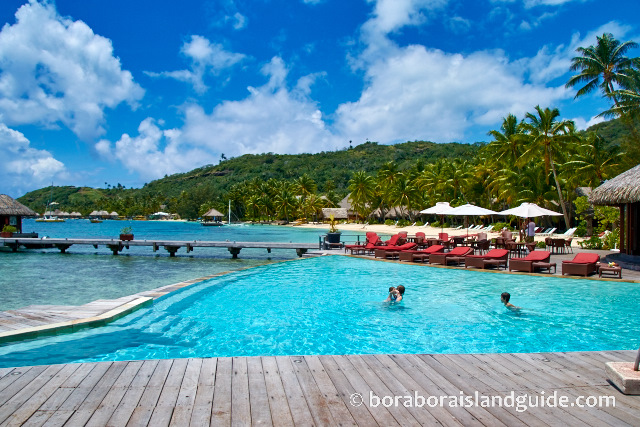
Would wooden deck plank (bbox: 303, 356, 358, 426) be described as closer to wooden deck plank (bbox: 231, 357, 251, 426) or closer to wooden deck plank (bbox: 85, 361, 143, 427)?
wooden deck plank (bbox: 231, 357, 251, 426)

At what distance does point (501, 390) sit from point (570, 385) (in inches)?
26.9

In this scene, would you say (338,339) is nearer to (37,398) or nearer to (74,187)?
(37,398)

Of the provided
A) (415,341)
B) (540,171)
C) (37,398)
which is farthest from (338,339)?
(540,171)

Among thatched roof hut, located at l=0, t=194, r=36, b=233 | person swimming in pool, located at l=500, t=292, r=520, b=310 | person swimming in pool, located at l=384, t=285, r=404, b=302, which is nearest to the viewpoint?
person swimming in pool, located at l=500, t=292, r=520, b=310

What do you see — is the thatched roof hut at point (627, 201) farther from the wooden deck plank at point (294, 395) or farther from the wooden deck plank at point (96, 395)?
the wooden deck plank at point (96, 395)

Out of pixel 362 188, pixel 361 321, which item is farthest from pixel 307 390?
pixel 362 188

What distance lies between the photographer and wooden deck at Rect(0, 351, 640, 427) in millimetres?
3146

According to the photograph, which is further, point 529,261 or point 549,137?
point 549,137

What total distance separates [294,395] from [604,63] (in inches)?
1460

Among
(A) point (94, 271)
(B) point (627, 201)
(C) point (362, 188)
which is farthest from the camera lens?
(C) point (362, 188)

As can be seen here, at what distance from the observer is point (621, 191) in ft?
48.8

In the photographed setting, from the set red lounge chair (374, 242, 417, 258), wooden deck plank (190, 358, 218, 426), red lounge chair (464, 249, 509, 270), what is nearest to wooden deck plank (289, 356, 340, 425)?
wooden deck plank (190, 358, 218, 426)

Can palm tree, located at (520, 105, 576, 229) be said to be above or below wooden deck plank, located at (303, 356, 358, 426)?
above

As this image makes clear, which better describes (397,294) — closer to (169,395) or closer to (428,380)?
(428,380)
